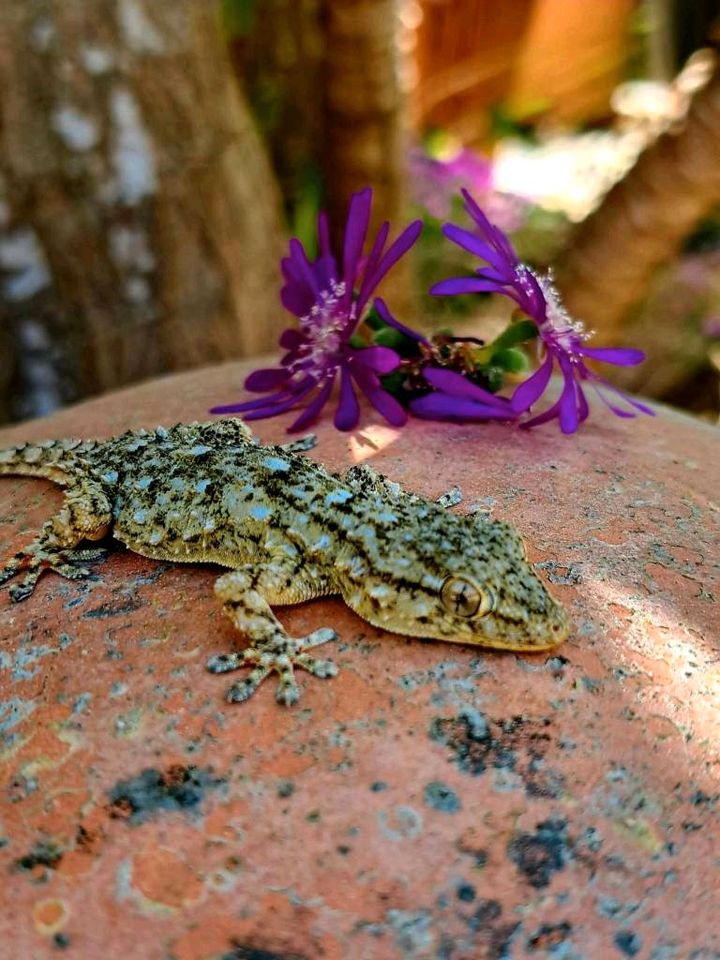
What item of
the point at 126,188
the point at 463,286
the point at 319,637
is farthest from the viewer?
the point at 126,188

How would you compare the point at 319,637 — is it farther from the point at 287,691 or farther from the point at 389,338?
the point at 389,338

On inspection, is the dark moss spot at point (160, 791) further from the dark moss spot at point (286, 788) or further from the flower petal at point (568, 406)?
the flower petal at point (568, 406)

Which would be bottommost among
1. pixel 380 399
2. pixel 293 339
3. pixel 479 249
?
pixel 380 399

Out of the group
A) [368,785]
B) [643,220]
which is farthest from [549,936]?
[643,220]

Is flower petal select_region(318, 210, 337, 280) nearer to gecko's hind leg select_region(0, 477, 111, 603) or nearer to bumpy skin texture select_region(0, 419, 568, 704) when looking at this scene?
bumpy skin texture select_region(0, 419, 568, 704)

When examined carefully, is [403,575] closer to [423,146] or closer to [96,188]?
[96,188]

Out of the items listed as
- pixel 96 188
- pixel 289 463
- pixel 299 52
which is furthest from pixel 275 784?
pixel 299 52
